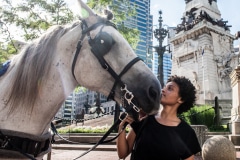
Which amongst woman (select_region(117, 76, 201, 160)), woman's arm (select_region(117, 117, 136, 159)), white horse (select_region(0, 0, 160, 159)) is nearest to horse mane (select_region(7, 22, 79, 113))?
white horse (select_region(0, 0, 160, 159))

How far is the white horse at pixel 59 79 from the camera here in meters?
2.13

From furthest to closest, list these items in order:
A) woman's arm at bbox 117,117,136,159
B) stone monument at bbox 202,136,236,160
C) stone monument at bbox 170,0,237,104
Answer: stone monument at bbox 170,0,237,104
stone monument at bbox 202,136,236,160
woman's arm at bbox 117,117,136,159

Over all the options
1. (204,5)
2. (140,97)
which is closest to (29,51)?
(140,97)

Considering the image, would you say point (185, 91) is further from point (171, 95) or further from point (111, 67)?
point (111, 67)

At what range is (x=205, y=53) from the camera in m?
33.9

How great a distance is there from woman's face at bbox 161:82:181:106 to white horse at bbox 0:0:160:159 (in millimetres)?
814

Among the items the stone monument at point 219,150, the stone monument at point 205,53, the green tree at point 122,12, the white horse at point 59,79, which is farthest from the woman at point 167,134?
the stone monument at point 205,53

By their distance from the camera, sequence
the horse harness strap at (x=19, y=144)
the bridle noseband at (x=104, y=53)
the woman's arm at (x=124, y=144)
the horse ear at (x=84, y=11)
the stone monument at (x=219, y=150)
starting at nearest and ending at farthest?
the horse harness strap at (x=19, y=144)
the bridle noseband at (x=104, y=53)
the horse ear at (x=84, y=11)
the woman's arm at (x=124, y=144)
the stone monument at (x=219, y=150)

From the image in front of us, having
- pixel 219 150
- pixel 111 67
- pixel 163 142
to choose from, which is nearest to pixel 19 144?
pixel 111 67

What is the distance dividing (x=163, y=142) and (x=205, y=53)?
33191 mm

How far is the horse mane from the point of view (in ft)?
7.14

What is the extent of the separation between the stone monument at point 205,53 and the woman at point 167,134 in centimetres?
3019

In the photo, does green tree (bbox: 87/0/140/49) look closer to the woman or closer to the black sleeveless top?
the woman

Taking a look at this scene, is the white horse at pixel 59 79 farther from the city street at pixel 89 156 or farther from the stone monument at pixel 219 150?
the city street at pixel 89 156
